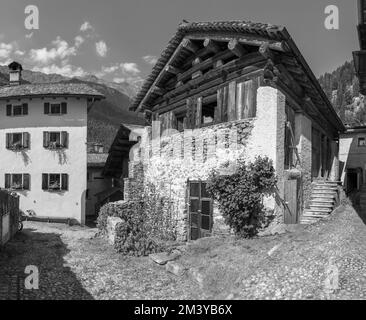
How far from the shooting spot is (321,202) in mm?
12164

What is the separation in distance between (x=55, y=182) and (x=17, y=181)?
260 cm

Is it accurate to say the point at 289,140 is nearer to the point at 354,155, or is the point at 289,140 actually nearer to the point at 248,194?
the point at 248,194

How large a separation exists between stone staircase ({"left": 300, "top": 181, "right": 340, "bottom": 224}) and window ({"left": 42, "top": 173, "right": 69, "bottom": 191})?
1542cm

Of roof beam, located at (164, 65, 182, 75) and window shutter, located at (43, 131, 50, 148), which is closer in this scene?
roof beam, located at (164, 65, 182, 75)

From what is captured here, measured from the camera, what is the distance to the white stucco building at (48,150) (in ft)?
69.2

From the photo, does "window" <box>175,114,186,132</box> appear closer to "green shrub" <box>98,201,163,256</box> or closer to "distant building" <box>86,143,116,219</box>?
"green shrub" <box>98,201,163,256</box>

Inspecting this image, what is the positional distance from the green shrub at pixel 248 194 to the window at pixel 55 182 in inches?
577

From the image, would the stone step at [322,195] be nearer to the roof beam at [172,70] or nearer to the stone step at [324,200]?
the stone step at [324,200]

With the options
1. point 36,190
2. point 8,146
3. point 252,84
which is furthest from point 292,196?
point 8,146

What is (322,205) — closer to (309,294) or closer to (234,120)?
(234,120)

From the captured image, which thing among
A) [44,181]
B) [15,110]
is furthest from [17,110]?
[44,181]

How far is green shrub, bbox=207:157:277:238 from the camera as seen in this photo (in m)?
9.27

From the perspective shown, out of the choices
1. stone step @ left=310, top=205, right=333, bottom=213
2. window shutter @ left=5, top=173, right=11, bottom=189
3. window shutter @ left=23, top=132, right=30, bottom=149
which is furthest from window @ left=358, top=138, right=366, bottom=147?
window shutter @ left=5, top=173, right=11, bottom=189

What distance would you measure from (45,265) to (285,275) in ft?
21.9
